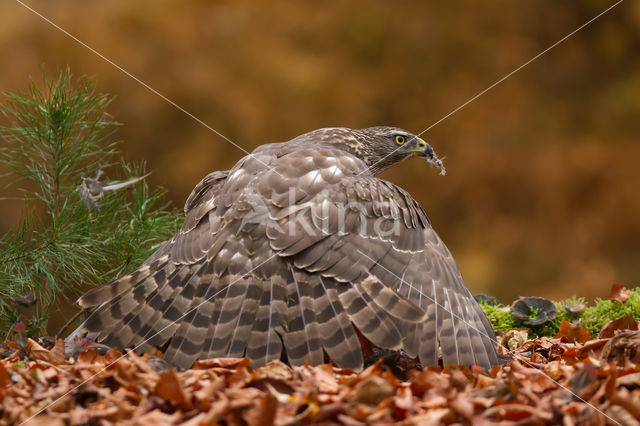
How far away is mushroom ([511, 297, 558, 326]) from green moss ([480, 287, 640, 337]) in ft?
0.19

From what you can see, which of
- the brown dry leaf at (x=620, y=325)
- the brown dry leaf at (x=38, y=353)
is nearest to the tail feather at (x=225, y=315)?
the brown dry leaf at (x=38, y=353)

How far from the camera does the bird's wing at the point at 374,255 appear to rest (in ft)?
8.98

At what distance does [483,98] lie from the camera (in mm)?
7035

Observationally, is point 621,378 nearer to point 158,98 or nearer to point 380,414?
point 380,414

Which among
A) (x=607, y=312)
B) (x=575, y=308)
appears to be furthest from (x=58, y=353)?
(x=607, y=312)

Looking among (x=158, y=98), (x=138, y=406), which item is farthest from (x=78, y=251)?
(x=158, y=98)

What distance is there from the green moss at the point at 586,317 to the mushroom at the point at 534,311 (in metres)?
0.06

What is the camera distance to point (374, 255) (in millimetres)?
2932

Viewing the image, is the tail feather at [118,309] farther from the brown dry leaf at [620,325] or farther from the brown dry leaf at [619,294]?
the brown dry leaf at [619,294]

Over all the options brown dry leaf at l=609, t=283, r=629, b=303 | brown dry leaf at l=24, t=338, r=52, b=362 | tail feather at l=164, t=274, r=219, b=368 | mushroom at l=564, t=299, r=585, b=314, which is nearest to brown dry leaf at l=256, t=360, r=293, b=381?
tail feather at l=164, t=274, r=219, b=368

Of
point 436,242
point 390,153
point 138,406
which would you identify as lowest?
point 138,406

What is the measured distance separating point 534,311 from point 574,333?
21.4 inches

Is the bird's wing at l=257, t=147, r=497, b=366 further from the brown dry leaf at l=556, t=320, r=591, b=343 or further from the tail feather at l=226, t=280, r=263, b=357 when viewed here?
the brown dry leaf at l=556, t=320, r=591, b=343

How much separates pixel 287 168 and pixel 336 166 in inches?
10.4
